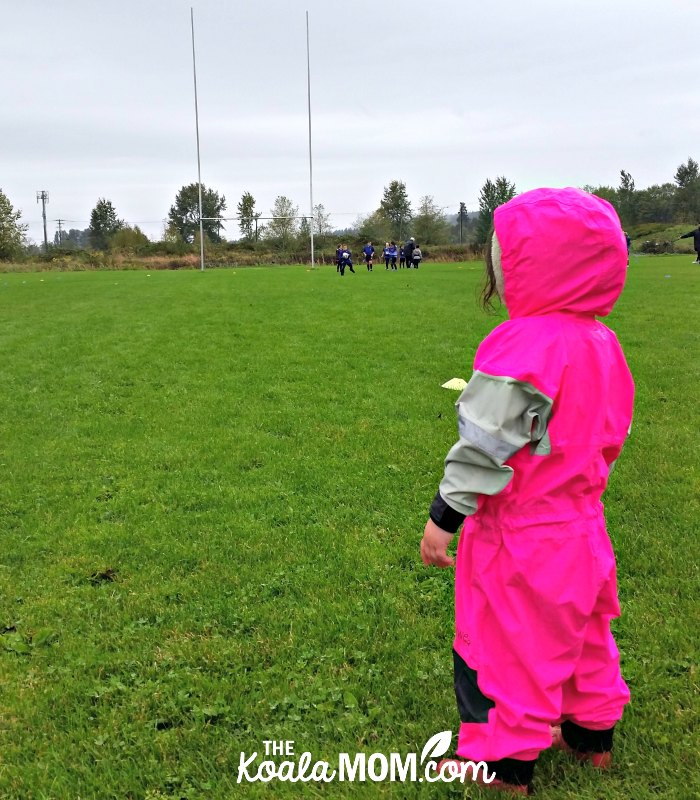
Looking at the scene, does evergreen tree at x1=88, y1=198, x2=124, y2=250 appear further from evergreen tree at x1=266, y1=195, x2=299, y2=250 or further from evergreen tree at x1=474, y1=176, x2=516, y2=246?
evergreen tree at x1=474, y1=176, x2=516, y2=246

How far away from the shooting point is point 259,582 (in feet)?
10.6

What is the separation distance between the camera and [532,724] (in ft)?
5.73

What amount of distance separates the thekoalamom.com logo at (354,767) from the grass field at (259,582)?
0.04m

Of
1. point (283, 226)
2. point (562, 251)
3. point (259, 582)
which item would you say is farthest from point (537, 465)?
point (283, 226)

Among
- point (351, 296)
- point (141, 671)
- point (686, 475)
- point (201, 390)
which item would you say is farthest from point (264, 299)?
point (141, 671)

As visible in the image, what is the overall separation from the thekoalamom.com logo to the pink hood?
56.0 inches

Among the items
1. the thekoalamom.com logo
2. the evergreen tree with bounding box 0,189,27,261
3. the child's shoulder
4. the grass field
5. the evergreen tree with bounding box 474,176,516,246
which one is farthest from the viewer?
the evergreen tree with bounding box 474,176,516,246

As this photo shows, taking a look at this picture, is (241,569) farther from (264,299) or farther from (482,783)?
(264,299)

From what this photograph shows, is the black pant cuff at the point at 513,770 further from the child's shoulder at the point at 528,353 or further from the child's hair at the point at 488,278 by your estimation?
the child's hair at the point at 488,278

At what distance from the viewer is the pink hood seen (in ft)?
5.58

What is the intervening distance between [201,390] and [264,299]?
326 inches

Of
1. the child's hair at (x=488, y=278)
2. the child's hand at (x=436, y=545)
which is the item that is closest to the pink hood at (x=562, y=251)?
the child's hair at (x=488, y=278)

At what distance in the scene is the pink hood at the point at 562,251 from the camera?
1.70 metres

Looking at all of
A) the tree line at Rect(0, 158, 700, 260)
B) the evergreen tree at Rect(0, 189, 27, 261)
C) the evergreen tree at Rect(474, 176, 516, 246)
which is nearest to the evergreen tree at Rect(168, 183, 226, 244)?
the tree line at Rect(0, 158, 700, 260)
